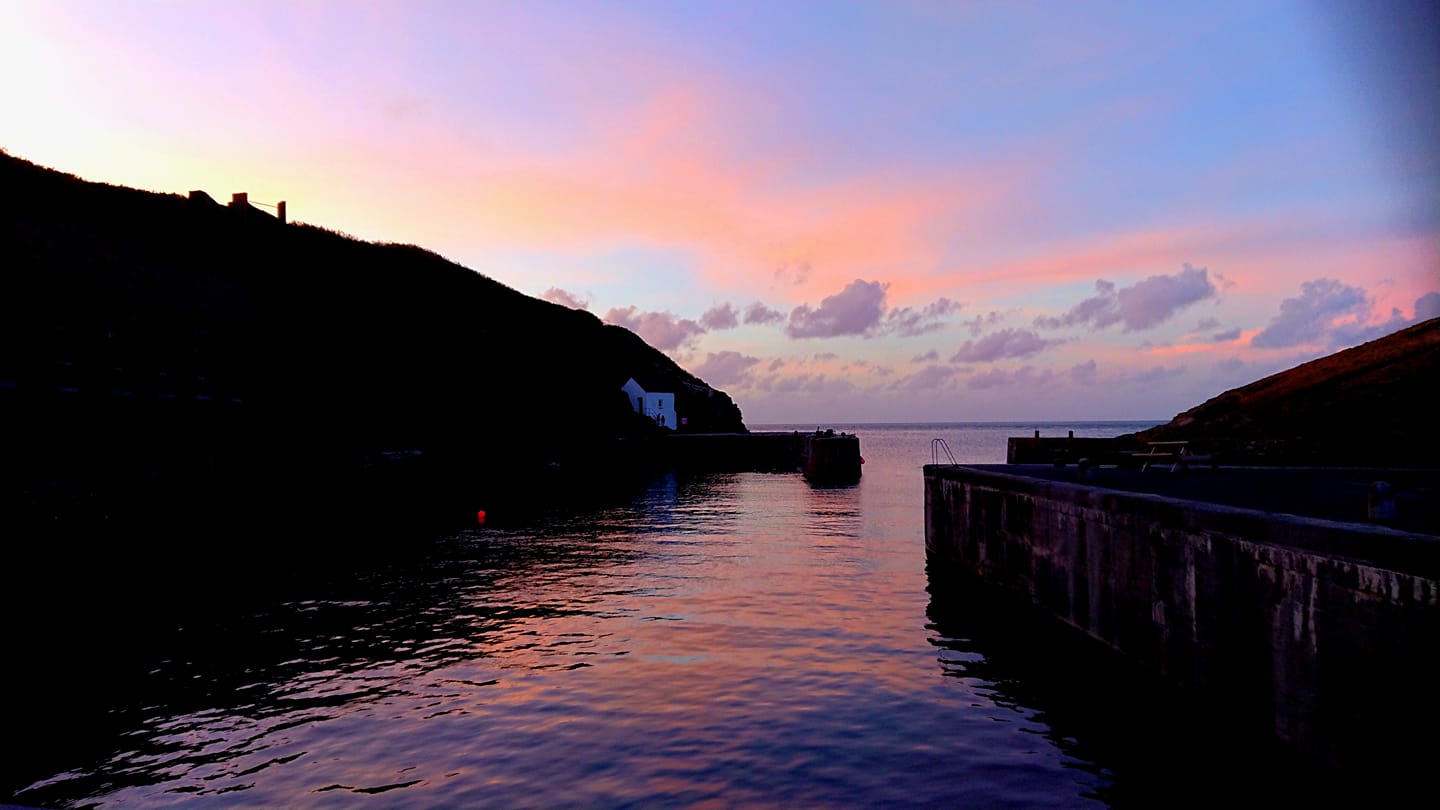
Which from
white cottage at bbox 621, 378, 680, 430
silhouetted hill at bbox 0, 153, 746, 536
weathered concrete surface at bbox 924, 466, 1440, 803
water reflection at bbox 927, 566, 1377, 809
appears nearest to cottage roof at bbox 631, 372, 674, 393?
silhouetted hill at bbox 0, 153, 746, 536

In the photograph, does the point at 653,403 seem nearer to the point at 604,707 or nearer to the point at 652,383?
the point at 652,383

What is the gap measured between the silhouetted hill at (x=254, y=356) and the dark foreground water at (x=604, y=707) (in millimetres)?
24518

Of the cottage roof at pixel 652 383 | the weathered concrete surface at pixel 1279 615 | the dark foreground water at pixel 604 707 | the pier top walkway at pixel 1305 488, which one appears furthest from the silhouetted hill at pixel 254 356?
the pier top walkway at pixel 1305 488

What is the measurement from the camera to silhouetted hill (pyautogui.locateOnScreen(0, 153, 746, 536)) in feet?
136

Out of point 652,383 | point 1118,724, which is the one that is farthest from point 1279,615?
point 652,383

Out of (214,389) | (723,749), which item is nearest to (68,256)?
(214,389)

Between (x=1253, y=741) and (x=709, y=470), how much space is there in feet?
288

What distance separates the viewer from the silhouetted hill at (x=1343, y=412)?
128 feet

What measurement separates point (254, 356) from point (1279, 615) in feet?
201

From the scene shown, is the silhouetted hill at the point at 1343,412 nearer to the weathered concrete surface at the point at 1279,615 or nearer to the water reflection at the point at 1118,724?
the water reflection at the point at 1118,724

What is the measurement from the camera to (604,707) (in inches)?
549

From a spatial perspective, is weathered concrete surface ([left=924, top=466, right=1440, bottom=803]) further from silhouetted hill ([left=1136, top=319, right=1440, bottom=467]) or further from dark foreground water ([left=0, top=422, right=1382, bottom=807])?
silhouetted hill ([left=1136, top=319, right=1440, bottom=467])

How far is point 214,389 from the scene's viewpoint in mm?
52156

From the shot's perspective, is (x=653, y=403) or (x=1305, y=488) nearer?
(x=1305, y=488)
